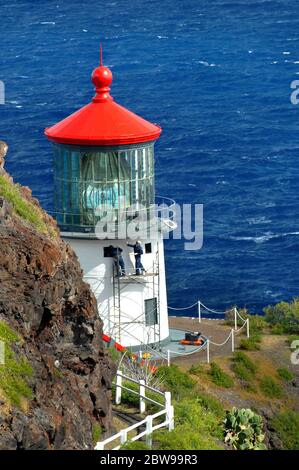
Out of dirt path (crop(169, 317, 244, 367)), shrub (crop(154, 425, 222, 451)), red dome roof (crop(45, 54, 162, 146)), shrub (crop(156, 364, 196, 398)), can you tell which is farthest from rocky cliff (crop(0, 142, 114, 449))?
dirt path (crop(169, 317, 244, 367))

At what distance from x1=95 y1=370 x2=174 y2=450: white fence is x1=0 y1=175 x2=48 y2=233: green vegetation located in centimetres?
365

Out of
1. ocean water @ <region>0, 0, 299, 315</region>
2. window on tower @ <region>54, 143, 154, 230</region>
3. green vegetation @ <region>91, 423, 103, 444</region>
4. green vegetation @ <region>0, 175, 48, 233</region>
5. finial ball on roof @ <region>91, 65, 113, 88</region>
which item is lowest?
green vegetation @ <region>91, 423, 103, 444</region>

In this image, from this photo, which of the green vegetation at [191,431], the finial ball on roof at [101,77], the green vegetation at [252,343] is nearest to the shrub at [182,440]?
the green vegetation at [191,431]

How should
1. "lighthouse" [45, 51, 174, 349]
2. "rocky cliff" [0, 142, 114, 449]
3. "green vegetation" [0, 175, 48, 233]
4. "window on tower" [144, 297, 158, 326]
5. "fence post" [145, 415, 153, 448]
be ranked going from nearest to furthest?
"rocky cliff" [0, 142, 114, 449]
"green vegetation" [0, 175, 48, 233]
"fence post" [145, 415, 153, 448]
"lighthouse" [45, 51, 174, 349]
"window on tower" [144, 297, 158, 326]

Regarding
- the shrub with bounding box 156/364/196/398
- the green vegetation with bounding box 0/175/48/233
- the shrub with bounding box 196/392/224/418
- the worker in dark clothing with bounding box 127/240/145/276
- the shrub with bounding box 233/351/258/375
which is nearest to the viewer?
the green vegetation with bounding box 0/175/48/233

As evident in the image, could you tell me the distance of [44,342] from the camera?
22.3 metres

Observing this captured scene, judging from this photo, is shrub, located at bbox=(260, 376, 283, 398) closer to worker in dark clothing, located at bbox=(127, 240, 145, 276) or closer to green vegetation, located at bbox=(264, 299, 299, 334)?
green vegetation, located at bbox=(264, 299, 299, 334)

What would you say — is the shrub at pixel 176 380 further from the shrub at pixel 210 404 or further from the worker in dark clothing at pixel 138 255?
the worker in dark clothing at pixel 138 255

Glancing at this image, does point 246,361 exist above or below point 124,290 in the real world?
below

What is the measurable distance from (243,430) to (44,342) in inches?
360

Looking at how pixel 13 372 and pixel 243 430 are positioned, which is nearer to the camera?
pixel 13 372

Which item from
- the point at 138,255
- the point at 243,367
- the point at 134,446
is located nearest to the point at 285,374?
the point at 243,367

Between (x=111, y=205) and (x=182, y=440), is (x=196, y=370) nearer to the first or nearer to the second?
(x=111, y=205)

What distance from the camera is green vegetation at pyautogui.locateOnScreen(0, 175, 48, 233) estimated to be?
937 inches
